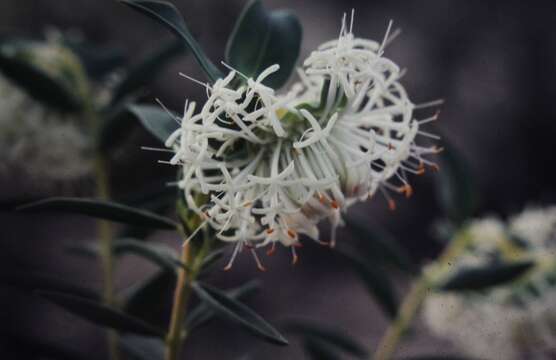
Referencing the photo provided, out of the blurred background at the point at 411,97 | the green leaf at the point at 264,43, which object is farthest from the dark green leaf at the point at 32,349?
the blurred background at the point at 411,97

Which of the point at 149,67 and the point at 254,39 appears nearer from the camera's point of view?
the point at 254,39

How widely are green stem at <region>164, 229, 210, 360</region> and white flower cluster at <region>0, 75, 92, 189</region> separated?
420mm

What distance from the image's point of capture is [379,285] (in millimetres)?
912

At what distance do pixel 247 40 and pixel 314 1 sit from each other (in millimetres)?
2676

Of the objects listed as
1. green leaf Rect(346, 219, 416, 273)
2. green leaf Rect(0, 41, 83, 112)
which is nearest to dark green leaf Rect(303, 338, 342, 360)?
green leaf Rect(346, 219, 416, 273)

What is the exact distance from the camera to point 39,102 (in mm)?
919

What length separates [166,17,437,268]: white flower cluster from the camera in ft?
1.65

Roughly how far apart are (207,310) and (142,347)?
10cm

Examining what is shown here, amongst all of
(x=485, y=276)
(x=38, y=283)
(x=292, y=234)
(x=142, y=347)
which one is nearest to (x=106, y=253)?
(x=38, y=283)

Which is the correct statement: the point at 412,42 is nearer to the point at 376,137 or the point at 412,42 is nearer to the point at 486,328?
the point at 486,328

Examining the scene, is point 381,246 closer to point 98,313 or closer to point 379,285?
point 379,285

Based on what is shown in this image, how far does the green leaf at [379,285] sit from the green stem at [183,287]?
315 millimetres

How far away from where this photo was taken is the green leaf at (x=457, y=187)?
929mm

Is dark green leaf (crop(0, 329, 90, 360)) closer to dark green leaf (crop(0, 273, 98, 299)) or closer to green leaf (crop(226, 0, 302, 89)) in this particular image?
dark green leaf (crop(0, 273, 98, 299))
